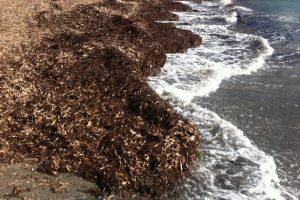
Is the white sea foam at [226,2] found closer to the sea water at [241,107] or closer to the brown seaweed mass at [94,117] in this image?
the sea water at [241,107]


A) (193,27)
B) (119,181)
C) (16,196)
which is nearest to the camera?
(16,196)

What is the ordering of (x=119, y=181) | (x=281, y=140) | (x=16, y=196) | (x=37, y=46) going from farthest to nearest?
(x=37, y=46) < (x=281, y=140) < (x=119, y=181) < (x=16, y=196)

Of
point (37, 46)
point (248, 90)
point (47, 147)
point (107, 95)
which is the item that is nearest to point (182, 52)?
point (248, 90)

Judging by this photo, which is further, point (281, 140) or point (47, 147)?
point (281, 140)

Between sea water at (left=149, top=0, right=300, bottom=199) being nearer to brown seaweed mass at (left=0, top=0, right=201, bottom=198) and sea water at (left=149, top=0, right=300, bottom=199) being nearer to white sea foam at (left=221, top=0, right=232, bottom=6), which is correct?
brown seaweed mass at (left=0, top=0, right=201, bottom=198)

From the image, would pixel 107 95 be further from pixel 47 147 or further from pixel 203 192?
pixel 203 192

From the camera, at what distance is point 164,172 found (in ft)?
28.2

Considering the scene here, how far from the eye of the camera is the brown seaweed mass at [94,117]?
8.66 m

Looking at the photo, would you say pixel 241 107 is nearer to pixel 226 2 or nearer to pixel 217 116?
pixel 217 116

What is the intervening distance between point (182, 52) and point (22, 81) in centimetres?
937

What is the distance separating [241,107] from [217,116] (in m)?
1.32

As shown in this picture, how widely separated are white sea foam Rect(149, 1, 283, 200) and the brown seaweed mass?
0.59 metres

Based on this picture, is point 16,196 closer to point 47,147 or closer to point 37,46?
point 47,147

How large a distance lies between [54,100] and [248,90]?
714 cm
